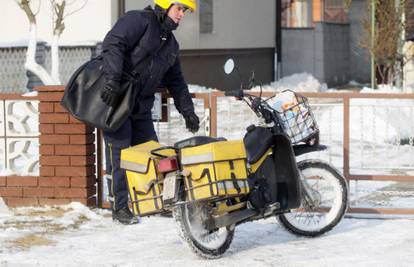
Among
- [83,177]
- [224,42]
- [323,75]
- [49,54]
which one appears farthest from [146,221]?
[323,75]

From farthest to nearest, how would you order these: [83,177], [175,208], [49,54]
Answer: [49,54] < [83,177] < [175,208]

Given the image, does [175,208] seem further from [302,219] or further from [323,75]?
[323,75]

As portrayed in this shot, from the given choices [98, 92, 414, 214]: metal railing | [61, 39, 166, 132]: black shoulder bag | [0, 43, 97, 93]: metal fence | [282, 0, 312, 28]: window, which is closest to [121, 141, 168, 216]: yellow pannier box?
[61, 39, 166, 132]: black shoulder bag

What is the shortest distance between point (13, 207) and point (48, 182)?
378 millimetres

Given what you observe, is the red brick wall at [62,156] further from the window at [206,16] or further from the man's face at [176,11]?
the window at [206,16]

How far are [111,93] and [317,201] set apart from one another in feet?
5.34

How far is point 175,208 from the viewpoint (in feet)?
25.0

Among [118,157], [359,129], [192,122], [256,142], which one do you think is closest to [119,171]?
[118,157]

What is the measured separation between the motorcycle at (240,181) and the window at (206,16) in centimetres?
1675

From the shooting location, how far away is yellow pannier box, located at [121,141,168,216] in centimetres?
776

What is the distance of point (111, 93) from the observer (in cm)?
852

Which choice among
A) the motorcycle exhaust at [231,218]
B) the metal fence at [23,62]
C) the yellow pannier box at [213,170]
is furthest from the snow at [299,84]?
the yellow pannier box at [213,170]

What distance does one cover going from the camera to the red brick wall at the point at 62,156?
380 inches

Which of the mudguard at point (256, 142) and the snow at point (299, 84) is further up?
the mudguard at point (256, 142)
